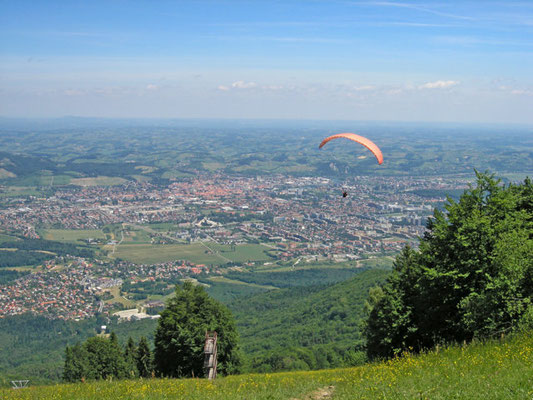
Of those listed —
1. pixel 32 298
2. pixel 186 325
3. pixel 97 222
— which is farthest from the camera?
pixel 97 222

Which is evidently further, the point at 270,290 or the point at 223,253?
the point at 223,253

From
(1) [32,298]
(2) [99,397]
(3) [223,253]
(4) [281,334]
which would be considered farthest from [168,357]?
(3) [223,253]

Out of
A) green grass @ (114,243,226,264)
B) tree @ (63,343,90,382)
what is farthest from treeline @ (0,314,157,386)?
green grass @ (114,243,226,264)

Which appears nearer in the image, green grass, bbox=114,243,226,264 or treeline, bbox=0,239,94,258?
green grass, bbox=114,243,226,264

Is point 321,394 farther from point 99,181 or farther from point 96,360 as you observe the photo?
point 99,181

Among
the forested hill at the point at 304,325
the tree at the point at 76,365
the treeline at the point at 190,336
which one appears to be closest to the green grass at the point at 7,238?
the forested hill at the point at 304,325

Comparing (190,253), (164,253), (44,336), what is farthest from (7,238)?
(44,336)

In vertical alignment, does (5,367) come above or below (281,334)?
below

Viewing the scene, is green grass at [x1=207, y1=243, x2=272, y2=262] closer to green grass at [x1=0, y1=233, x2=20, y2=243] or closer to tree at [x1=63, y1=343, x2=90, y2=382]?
green grass at [x1=0, y1=233, x2=20, y2=243]

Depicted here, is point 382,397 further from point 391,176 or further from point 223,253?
point 391,176
